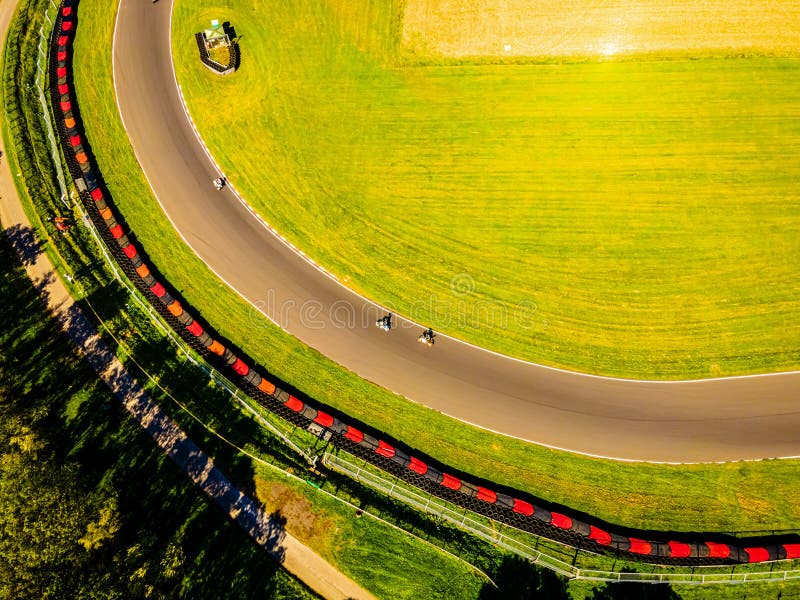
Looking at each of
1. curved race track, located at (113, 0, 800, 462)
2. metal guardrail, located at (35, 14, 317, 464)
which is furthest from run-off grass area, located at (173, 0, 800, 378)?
metal guardrail, located at (35, 14, 317, 464)

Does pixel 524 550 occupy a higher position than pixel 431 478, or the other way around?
pixel 431 478

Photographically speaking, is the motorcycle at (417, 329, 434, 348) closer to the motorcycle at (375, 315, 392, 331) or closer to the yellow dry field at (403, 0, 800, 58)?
the motorcycle at (375, 315, 392, 331)

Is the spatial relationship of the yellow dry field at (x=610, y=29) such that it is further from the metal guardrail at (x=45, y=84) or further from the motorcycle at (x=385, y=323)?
the metal guardrail at (x=45, y=84)

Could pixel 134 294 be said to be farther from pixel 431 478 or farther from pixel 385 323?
pixel 431 478

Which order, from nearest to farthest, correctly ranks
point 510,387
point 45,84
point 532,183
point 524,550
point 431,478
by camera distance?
point 524,550 < point 431,478 < point 510,387 < point 532,183 < point 45,84

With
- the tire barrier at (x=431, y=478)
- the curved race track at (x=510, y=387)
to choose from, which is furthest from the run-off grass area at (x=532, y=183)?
the tire barrier at (x=431, y=478)

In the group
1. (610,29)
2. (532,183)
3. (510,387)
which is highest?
(610,29)

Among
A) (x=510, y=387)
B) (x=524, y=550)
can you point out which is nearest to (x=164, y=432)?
(x=510, y=387)

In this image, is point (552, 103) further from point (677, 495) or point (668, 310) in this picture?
point (677, 495)
